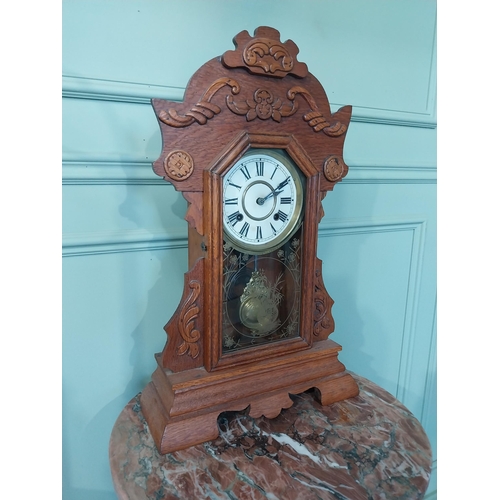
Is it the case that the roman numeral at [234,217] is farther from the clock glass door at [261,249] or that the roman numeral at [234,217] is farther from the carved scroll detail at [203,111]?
the carved scroll detail at [203,111]

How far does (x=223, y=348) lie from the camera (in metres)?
0.70

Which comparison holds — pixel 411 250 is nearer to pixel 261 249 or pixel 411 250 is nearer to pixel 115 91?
pixel 261 249

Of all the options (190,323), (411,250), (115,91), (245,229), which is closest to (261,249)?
(245,229)

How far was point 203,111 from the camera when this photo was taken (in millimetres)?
604

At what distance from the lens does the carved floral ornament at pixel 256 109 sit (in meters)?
0.60

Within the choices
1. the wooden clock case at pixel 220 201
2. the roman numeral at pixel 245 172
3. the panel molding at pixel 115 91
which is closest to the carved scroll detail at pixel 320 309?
the wooden clock case at pixel 220 201

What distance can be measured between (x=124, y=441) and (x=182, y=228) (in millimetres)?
446

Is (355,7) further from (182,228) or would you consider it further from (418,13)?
(182,228)

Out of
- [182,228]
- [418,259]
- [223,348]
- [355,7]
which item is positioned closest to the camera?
[223,348]

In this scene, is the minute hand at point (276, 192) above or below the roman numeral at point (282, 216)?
above

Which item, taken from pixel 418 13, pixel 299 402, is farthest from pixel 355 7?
pixel 299 402

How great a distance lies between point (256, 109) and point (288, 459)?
1.88ft

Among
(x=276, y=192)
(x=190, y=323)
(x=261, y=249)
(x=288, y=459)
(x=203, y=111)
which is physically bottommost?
(x=288, y=459)

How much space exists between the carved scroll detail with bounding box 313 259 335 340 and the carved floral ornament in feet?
0.87
